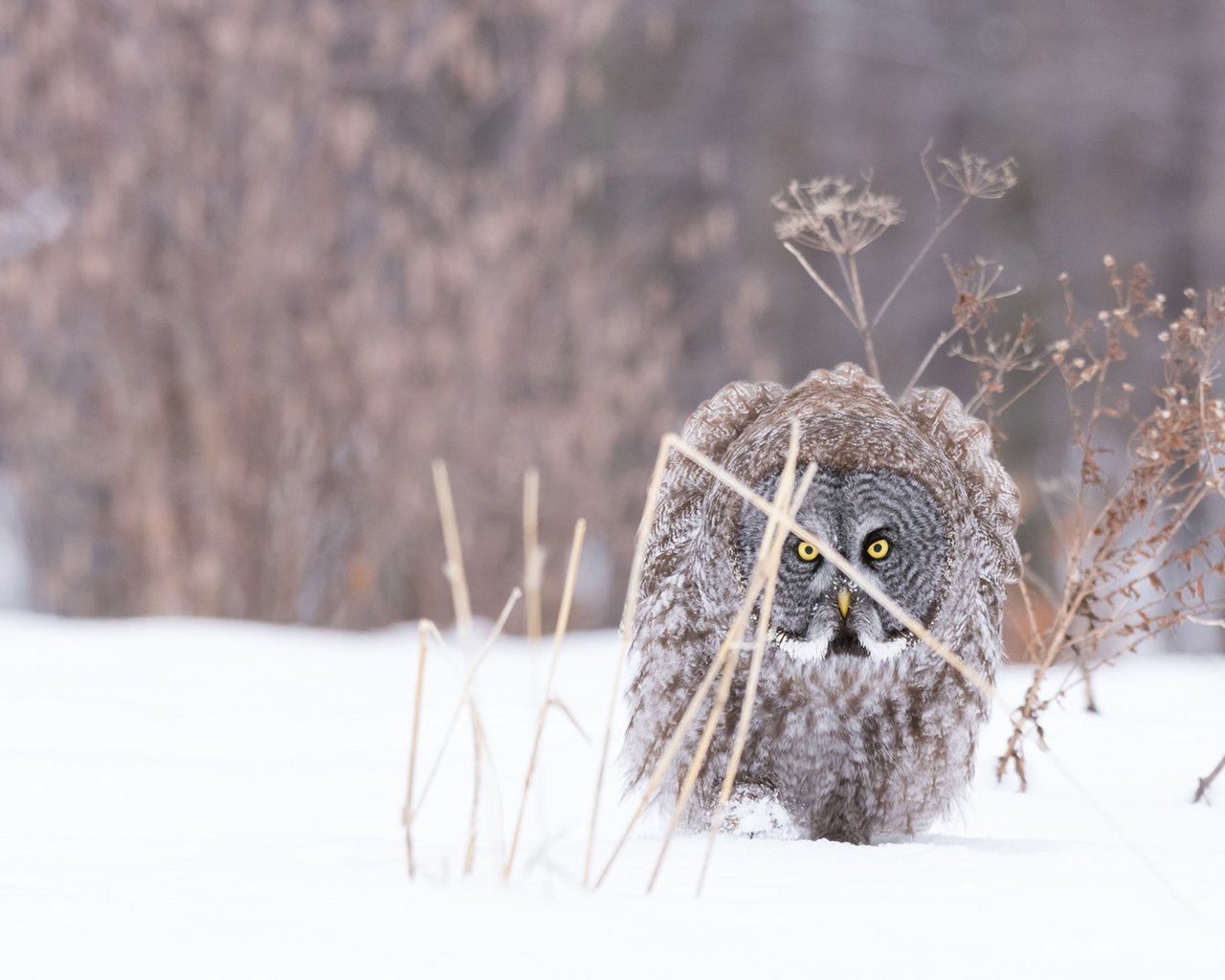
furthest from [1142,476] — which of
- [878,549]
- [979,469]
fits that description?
→ [878,549]

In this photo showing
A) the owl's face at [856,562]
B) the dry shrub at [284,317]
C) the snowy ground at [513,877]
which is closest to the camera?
the snowy ground at [513,877]

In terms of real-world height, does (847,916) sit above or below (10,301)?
below

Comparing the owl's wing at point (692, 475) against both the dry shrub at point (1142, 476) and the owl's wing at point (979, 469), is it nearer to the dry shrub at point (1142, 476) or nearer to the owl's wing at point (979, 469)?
the owl's wing at point (979, 469)

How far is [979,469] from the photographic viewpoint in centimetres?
264

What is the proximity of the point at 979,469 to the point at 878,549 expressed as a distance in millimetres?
392

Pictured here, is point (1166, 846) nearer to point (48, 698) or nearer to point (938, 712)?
point (938, 712)

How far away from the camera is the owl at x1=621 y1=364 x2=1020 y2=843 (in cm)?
236

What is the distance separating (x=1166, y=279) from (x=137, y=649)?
29.6ft

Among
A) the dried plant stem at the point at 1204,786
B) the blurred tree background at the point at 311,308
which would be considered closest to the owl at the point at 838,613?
the dried plant stem at the point at 1204,786

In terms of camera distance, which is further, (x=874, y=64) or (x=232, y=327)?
(x=874, y=64)

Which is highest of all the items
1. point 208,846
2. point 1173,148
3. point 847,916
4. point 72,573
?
point 1173,148

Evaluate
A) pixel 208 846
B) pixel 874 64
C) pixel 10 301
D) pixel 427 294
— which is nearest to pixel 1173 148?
pixel 874 64

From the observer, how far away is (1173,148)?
37.6 feet

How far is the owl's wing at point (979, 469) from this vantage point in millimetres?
2605
